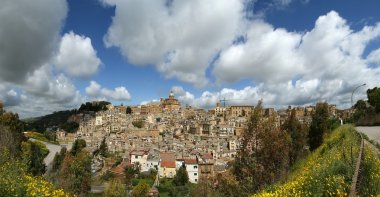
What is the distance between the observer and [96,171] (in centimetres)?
7031

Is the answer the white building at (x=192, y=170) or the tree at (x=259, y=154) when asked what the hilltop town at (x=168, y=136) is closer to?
the white building at (x=192, y=170)

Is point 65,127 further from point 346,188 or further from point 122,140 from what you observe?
point 346,188

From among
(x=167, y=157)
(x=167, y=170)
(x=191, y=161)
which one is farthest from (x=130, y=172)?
(x=191, y=161)

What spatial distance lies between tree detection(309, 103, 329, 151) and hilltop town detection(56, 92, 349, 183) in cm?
2521

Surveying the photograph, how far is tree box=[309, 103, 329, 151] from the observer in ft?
91.7

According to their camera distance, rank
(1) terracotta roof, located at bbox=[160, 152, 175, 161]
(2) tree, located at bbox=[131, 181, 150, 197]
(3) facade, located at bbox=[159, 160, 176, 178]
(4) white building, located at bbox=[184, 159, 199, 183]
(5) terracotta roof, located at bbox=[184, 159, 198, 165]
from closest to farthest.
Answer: (2) tree, located at bbox=[131, 181, 150, 197] < (4) white building, located at bbox=[184, 159, 199, 183] < (5) terracotta roof, located at bbox=[184, 159, 198, 165] < (3) facade, located at bbox=[159, 160, 176, 178] < (1) terracotta roof, located at bbox=[160, 152, 175, 161]

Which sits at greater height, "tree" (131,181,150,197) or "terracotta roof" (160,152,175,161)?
"terracotta roof" (160,152,175,161)

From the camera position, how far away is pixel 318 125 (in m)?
28.2

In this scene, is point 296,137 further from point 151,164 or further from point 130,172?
point 151,164

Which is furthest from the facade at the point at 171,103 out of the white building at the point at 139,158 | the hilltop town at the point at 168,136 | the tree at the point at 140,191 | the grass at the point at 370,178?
the grass at the point at 370,178

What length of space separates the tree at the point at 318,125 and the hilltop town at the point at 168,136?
25.2 m

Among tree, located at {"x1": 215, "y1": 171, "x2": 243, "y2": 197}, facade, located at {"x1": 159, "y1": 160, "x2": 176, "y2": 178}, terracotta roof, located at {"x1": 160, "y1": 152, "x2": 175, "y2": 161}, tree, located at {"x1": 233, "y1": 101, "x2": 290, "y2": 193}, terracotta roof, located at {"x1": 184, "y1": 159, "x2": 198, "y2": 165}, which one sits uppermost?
tree, located at {"x1": 233, "y1": 101, "x2": 290, "y2": 193}

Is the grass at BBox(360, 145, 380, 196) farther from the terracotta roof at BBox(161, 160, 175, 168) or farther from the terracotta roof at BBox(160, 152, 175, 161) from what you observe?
the terracotta roof at BBox(160, 152, 175, 161)

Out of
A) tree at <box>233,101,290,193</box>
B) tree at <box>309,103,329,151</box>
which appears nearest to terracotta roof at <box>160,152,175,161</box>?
tree at <box>309,103,329,151</box>
